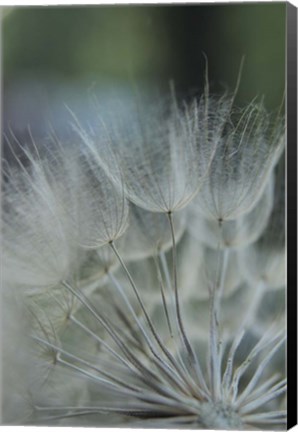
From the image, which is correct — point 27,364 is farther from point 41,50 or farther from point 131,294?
point 41,50

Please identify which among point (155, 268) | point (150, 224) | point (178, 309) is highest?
point (150, 224)

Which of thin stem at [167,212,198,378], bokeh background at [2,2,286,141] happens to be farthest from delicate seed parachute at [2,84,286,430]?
bokeh background at [2,2,286,141]

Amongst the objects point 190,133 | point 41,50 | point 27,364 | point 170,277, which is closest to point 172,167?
point 190,133

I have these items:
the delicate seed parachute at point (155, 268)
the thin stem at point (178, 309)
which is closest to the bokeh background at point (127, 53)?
the delicate seed parachute at point (155, 268)

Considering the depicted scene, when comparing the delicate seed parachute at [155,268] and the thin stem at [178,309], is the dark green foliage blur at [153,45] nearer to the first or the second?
the delicate seed parachute at [155,268]

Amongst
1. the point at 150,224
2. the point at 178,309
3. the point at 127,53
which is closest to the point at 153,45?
the point at 127,53

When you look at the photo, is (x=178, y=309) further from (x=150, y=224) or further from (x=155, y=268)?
(x=150, y=224)

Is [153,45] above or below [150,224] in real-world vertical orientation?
above

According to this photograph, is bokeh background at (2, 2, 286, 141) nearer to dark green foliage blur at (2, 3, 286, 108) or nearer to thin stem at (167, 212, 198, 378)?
dark green foliage blur at (2, 3, 286, 108)
